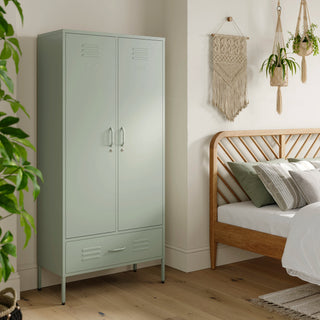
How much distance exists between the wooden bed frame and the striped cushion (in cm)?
29

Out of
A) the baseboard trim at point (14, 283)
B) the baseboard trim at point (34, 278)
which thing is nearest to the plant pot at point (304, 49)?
the baseboard trim at point (34, 278)

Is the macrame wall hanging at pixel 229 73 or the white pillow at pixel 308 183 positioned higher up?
the macrame wall hanging at pixel 229 73

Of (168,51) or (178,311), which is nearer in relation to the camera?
(178,311)

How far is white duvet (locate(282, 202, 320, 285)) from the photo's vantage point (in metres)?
3.27

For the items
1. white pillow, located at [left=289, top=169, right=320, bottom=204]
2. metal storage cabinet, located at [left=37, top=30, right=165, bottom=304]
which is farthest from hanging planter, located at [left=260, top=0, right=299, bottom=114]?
metal storage cabinet, located at [left=37, top=30, right=165, bottom=304]

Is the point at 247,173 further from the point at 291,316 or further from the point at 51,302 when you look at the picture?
the point at 51,302

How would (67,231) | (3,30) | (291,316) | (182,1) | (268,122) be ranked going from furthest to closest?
(268,122) → (182,1) → (67,231) → (291,316) → (3,30)

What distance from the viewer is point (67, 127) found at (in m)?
3.39

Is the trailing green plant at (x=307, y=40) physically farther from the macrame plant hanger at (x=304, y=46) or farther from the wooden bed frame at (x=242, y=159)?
the wooden bed frame at (x=242, y=159)

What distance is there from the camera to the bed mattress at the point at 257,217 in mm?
3620

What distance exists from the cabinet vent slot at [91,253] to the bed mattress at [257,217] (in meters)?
1.02

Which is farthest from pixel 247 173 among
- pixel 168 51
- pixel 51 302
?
pixel 51 302

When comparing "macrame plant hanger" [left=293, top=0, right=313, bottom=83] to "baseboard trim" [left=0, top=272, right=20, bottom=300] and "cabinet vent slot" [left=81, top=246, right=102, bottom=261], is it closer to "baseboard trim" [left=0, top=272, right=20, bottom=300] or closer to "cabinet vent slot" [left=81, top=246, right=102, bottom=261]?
"cabinet vent slot" [left=81, top=246, right=102, bottom=261]

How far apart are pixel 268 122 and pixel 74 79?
1809 mm
